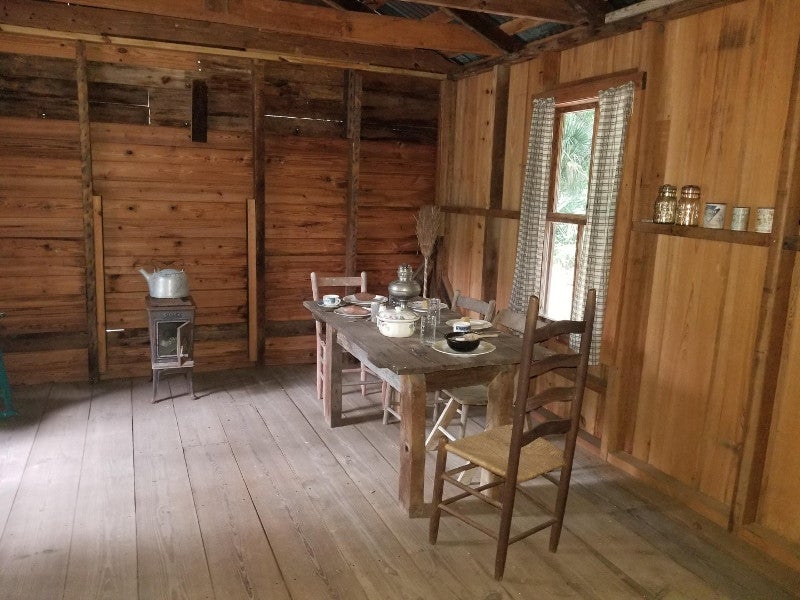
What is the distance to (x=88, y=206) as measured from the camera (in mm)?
4434

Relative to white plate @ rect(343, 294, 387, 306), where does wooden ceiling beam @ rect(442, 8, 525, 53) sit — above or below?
above

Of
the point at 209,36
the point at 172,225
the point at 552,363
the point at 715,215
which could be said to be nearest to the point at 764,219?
the point at 715,215

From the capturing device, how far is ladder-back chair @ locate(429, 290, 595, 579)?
7.23 feet

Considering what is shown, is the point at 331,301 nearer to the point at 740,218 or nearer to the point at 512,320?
the point at 512,320

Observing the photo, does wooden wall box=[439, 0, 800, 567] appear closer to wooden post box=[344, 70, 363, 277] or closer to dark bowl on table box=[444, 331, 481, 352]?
dark bowl on table box=[444, 331, 481, 352]

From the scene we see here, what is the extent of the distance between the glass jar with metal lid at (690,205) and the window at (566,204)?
796mm

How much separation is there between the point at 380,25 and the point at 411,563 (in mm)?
3348

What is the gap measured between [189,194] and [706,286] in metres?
3.57

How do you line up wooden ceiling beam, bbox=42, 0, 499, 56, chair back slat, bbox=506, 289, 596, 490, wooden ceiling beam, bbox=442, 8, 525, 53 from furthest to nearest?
wooden ceiling beam, bbox=442, 8, 525, 53 → wooden ceiling beam, bbox=42, 0, 499, 56 → chair back slat, bbox=506, 289, 596, 490

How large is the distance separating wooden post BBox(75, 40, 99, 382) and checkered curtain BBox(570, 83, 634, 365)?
11.1 feet

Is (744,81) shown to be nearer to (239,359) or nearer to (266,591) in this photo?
(266,591)

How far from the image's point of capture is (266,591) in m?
2.27

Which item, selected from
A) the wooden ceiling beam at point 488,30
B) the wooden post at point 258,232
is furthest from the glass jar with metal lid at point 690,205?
the wooden post at point 258,232

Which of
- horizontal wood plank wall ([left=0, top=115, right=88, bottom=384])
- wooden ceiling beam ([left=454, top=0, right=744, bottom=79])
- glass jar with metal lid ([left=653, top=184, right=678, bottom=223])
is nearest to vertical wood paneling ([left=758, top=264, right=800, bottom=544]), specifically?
glass jar with metal lid ([left=653, top=184, right=678, bottom=223])
